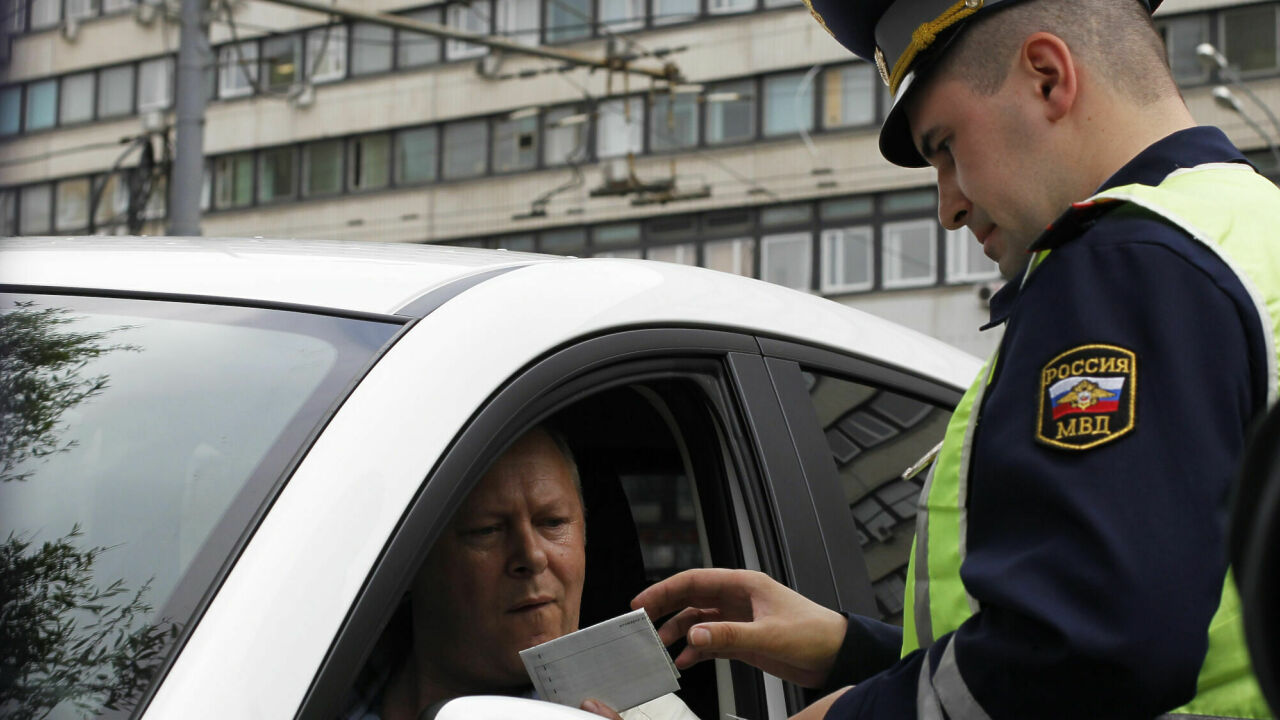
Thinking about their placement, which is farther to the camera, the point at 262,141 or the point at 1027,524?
the point at 262,141

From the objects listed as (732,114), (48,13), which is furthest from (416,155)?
(48,13)

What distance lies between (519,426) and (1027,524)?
0.65 meters

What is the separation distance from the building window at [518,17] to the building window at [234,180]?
20.7 ft

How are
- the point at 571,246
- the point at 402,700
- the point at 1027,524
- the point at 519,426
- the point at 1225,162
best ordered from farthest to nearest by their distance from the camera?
the point at 571,246
the point at 402,700
the point at 519,426
the point at 1225,162
the point at 1027,524

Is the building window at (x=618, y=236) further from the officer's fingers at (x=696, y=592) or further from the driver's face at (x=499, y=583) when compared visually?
the officer's fingers at (x=696, y=592)

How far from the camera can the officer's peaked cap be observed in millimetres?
1750

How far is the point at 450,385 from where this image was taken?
169cm

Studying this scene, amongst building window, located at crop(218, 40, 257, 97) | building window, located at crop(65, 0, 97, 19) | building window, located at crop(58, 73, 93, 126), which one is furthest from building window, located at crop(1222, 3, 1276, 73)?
building window, located at crop(58, 73, 93, 126)

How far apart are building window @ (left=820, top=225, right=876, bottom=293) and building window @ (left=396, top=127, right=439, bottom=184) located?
8495 millimetres

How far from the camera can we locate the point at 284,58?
32156 mm

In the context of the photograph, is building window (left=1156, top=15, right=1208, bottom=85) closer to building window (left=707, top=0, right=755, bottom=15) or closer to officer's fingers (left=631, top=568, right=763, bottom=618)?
building window (left=707, top=0, right=755, bottom=15)

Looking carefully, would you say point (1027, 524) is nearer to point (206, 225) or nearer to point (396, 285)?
point (396, 285)

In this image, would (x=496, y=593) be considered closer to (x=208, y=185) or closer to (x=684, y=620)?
(x=684, y=620)

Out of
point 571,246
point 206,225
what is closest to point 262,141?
point 206,225
